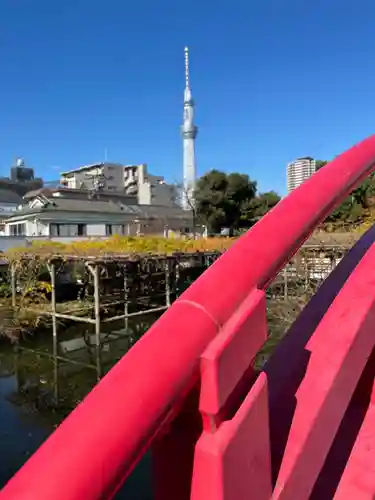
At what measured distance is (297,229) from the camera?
1.22 meters

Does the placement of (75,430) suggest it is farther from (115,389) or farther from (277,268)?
(277,268)

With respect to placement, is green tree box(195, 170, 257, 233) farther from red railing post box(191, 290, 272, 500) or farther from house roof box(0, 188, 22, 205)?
red railing post box(191, 290, 272, 500)

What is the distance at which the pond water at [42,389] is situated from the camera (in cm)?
604

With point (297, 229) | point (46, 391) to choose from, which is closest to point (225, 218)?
point (46, 391)

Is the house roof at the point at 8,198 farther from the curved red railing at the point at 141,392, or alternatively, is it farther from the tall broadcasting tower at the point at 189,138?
the curved red railing at the point at 141,392

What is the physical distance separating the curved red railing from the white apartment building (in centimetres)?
3984

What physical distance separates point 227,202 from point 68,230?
451 inches

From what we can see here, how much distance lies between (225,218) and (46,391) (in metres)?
21.9

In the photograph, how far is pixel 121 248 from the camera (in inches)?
566

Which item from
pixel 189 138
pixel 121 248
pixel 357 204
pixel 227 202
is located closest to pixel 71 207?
pixel 227 202

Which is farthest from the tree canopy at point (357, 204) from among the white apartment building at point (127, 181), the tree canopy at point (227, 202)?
the white apartment building at point (127, 181)

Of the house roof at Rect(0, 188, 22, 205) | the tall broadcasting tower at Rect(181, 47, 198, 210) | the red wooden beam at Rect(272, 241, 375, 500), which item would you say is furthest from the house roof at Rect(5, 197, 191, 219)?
the tall broadcasting tower at Rect(181, 47, 198, 210)

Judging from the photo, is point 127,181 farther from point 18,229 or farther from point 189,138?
point 18,229

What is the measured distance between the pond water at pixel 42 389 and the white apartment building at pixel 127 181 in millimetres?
28624
